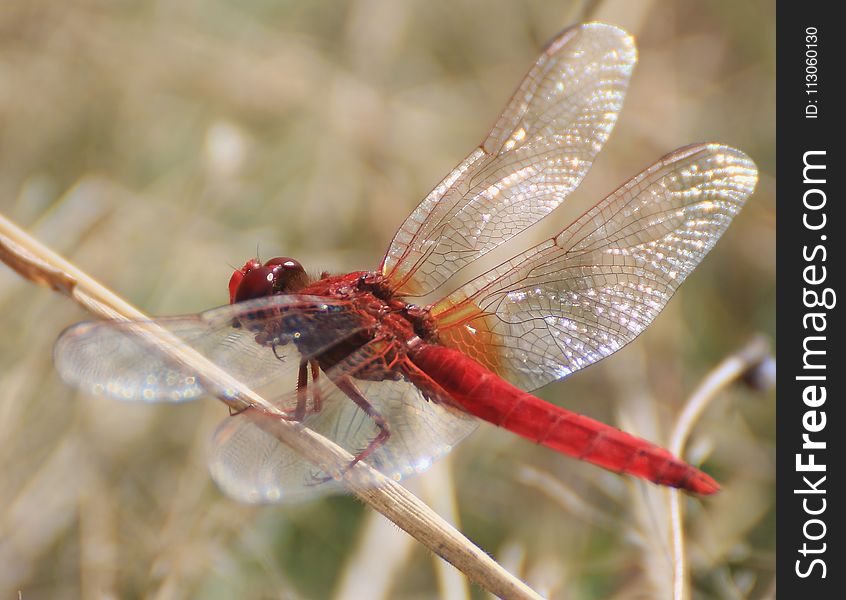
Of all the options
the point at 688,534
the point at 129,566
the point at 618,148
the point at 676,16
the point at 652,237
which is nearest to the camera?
the point at 652,237

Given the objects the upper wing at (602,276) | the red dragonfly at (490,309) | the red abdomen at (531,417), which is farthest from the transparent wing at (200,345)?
the upper wing at (602,276)

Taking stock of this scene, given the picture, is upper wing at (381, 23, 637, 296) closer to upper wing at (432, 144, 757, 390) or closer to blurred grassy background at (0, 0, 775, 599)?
upper wing at (432, 144, 757, 390)

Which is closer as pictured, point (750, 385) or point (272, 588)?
point (272, 588)

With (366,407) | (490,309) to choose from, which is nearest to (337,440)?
(366,407)

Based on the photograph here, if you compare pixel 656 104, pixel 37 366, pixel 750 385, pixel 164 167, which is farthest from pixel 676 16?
pixel 37 366

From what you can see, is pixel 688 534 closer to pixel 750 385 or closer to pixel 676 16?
pixel 750 385

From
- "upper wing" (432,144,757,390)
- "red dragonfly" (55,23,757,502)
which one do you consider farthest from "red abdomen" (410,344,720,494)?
"upper wing" (432,144,757,390)
